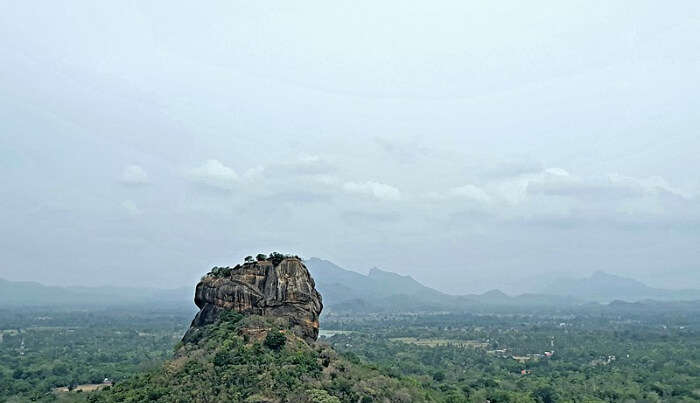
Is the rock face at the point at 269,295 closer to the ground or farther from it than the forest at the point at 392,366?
farther from it

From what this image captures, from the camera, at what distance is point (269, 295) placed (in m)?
51.2

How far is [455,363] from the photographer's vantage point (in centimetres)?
11531

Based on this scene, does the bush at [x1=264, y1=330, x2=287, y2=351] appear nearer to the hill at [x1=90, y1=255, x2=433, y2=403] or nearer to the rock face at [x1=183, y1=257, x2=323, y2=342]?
the hill at [x1=90, y1=255, x2=433, y2=403]

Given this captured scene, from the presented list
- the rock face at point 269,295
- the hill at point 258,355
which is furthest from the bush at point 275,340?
the rock face at point 269,295

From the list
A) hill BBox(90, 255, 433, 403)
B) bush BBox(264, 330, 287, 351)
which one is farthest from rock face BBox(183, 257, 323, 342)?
bush BBox(264, 330, 287, 351)

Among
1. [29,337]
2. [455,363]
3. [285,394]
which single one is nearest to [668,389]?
[455,363]

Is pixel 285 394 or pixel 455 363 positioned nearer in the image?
pixel 285 394

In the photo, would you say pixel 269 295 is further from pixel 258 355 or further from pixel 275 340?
pixel 258 355

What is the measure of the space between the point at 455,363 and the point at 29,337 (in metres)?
122

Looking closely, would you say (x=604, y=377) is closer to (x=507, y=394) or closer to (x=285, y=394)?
(x=507, y=394)

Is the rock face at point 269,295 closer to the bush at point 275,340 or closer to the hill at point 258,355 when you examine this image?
the hill at point 258,355

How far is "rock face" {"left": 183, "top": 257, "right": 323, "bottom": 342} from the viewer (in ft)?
166

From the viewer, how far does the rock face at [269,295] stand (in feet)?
166

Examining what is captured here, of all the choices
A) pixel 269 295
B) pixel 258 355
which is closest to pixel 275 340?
pixel 258 355
